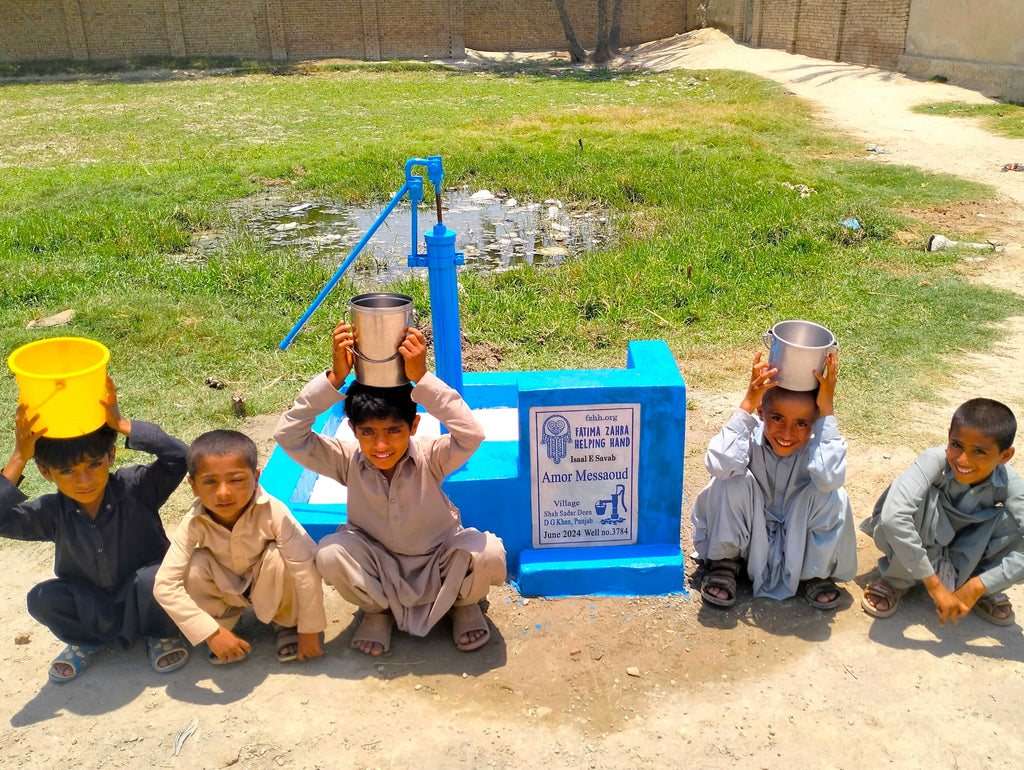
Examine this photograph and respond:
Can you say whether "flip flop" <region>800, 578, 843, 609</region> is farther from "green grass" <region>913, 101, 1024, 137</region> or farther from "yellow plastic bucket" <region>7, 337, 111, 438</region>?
"green grass" <region>913, 101, 1024, 137</region>

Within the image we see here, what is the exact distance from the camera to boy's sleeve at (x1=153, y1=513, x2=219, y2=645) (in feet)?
8.64

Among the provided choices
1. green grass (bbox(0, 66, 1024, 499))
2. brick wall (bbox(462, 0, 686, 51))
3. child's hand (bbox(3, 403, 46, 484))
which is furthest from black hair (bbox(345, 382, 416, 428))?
brick wall (bbox(462, 0, 686, 51))

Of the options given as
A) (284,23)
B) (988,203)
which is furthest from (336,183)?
(284,23)

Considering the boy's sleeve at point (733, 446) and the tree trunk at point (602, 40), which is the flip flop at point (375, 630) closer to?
the boy's sleeve at point (733, 446)

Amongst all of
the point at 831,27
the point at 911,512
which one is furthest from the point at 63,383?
the point at 831,27

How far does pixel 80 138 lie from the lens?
1304 cm

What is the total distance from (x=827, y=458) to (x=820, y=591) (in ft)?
1.79

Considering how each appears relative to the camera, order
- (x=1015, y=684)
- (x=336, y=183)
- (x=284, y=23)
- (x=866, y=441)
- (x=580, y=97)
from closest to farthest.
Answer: (x=1015, y=684)
(x=866, y=441)
(x=336, y=183)
(x=580, y=97)
(x=284, y=23)

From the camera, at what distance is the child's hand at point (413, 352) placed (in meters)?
2.59

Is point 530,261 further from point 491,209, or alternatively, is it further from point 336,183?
point 336,183

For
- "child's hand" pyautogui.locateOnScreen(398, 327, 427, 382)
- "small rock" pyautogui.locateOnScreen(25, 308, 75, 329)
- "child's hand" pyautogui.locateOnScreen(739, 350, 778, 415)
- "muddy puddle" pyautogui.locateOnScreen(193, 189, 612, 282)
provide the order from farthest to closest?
"muddy puddle" pyautogui.locateOnScreen(193, 189, 612, 282) → "small rock" pyautogui.locateOnScreen(25, 308, 75, 329) → "child's hand" pyautogui.locateOnScreen(739, 350, 778, 415) → "child's hand" pyautogui.locateOnScreen(398, 327, 427, 382)

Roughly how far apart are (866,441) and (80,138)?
12.6 meters

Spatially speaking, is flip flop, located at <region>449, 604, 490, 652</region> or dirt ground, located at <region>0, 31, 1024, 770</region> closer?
dirt ground, located at <region>0, 31, 1024, 770</region>

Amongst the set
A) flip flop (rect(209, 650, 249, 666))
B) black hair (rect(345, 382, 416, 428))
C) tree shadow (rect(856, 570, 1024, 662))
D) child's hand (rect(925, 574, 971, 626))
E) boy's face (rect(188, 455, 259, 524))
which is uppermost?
black hair (rect(345, 382, 416, 428))
